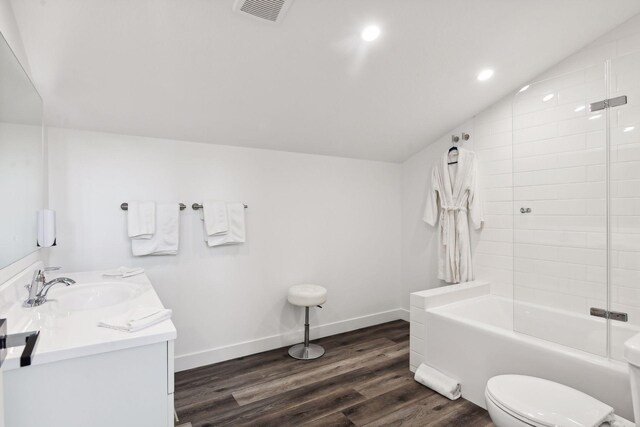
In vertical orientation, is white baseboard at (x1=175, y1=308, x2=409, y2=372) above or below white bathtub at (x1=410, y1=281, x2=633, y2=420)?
below

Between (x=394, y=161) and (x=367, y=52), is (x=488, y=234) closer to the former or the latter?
(x=394, y=161)

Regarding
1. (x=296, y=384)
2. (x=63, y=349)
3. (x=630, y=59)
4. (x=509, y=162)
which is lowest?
(x=296, y=384)

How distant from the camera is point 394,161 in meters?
4.03

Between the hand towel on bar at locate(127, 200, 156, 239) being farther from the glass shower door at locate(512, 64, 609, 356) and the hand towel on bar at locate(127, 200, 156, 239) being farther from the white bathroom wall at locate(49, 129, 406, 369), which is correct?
the glass shower door at locate(512, 64, 609, 356)

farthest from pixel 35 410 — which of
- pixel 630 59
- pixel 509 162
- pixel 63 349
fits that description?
pixel 509 162

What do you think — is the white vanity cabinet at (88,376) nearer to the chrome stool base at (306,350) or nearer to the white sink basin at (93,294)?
the white sink basin at (93,294)

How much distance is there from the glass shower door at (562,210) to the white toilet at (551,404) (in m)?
0.43

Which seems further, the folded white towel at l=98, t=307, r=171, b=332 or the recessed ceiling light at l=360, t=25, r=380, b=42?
the recessed ceiling light at l=360, t=25, r=380, b=42

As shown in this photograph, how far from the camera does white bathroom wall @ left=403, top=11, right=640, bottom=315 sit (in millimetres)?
1967

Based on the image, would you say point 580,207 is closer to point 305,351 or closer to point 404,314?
point 305,351

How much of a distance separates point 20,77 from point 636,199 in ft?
10.1

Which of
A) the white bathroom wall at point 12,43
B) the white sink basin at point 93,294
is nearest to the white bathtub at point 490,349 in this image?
the white sink basin at point 93,294

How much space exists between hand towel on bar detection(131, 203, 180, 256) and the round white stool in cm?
111

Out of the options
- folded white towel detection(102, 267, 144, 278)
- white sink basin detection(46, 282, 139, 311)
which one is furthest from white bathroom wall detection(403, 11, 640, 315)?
folded white towel detection(102, 267, 144, 278)
